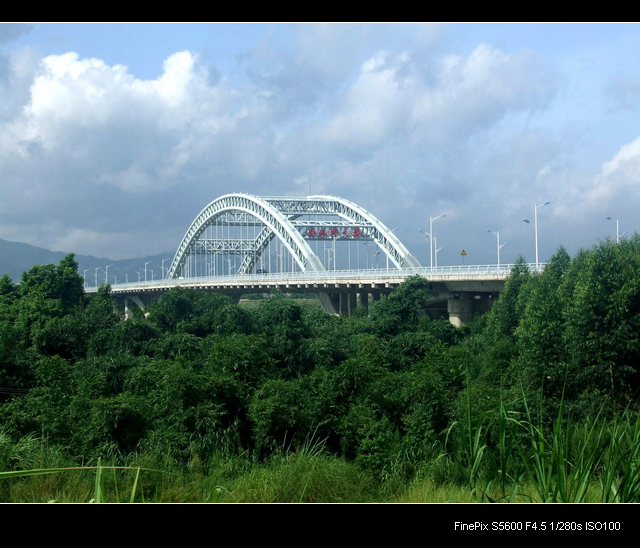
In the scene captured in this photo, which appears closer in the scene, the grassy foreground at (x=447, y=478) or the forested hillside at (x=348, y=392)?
the grassy foreground at (x=447, y=478)

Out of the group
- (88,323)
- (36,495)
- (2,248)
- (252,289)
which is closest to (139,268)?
(252,289)

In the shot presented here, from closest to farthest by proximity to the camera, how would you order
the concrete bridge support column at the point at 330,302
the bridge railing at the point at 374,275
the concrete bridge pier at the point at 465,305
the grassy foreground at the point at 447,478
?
the grassy foreground at the point at 447,478 → the bridge railing at the point at 374,275 → the concrete bridge pier at the point at 465,305 → the concrete bridge support column at the point at 330,302

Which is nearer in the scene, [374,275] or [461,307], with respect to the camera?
[461,307]

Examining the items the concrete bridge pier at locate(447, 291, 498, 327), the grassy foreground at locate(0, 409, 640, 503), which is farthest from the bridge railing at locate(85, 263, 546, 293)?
the grassy foreground at locate(0, 409, 640, 503)

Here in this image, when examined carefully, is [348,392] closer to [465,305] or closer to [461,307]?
[461,307]

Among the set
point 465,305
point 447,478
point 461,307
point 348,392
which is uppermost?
point 465,305

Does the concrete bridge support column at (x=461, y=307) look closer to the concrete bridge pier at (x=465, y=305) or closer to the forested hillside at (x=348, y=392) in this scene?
the concrete bridge pier at (x=465, y=305)

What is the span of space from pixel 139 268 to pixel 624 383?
115442mm

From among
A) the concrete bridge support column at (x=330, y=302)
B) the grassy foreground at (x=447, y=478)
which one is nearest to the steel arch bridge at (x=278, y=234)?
the concrete bridge support column at (x=330, y=302)

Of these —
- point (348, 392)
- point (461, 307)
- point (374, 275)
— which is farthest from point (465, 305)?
point (348, 392)

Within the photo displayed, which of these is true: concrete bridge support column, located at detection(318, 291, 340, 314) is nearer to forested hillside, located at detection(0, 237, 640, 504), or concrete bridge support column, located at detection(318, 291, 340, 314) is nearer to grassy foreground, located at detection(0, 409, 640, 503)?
forested hillside, located at detection(0, 237, 640, 504)

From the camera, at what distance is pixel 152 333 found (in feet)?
95.3
